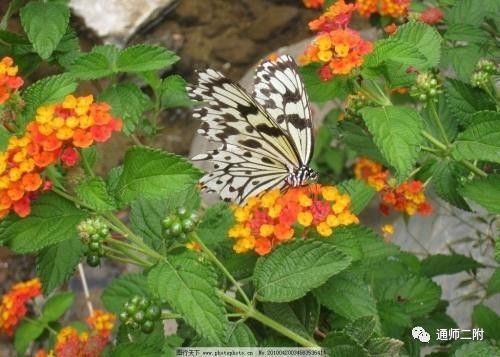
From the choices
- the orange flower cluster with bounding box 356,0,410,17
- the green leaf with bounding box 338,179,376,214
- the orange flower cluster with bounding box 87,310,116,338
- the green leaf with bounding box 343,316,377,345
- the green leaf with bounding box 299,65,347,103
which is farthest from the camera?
the orange flower cluster with bounding box 356,0,410,17

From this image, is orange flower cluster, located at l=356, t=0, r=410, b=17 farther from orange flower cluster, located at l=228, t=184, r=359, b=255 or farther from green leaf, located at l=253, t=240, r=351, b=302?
green leaf, located at l=253, t=240, r=351, b=302

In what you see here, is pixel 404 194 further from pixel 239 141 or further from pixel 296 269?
pixel 296 269

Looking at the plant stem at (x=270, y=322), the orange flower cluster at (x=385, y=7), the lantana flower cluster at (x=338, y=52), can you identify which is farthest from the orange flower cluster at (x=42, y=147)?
the orange flower cluster at (x=385, y=7)

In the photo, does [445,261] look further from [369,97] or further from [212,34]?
[212,34]

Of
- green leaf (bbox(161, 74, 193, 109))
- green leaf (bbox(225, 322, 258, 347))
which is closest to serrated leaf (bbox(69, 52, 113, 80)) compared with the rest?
green leaf (bbox(161, 74, 193, 109))

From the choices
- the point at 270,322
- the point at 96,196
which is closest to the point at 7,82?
the point at 96,196

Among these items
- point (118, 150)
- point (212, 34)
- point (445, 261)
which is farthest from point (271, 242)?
point (212, 34)
